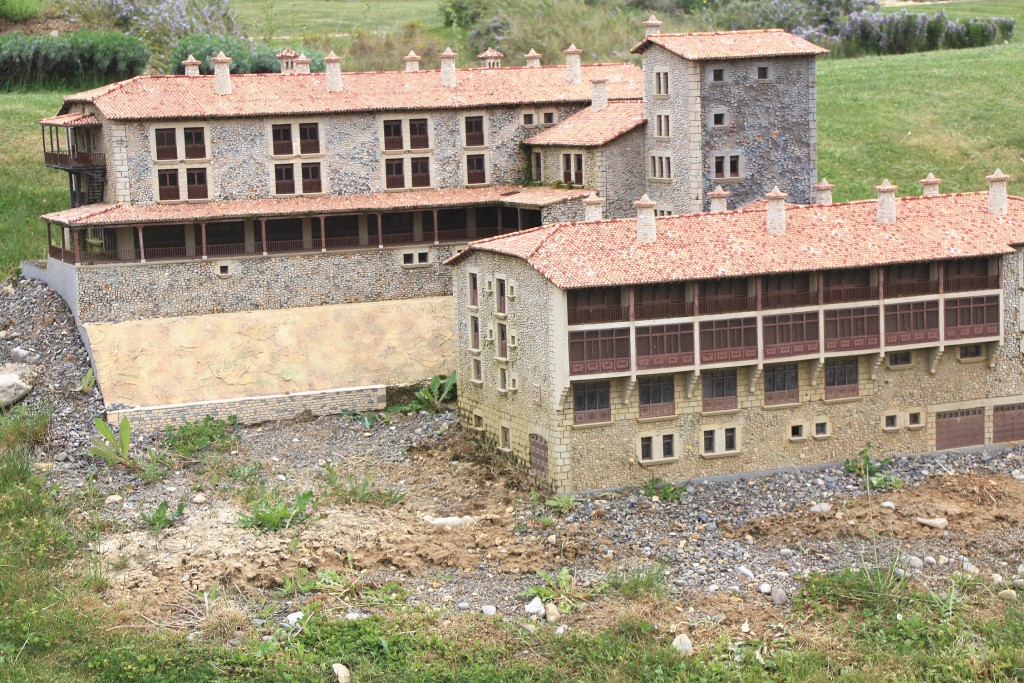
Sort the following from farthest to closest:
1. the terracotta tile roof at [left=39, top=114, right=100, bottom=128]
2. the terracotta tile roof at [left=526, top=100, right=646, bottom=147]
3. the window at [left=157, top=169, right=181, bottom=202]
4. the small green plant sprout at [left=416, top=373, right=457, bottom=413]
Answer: the terracotta tile roof at [left=526, top=100, right=646, bottom=147]
the terracotta tile roof at [left=39, top=114, right=100, bottom=128]
the window at [left=157, top=169, right=181, bottom=202]
the small green plant sprout at [left=416, top=373, right=457, bottom=413]

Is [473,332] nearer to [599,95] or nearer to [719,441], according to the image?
[719,441]

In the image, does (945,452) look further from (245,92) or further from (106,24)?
(106,24)

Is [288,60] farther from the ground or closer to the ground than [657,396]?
farther from the ground

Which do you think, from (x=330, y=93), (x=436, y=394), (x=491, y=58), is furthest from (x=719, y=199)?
(x=491, y=58)

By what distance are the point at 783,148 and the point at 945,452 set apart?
555 inches

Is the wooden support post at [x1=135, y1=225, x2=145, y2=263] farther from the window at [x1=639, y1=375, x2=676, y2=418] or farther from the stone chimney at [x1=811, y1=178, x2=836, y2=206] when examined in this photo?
the stone chimney at [x1=811, y1=178, x2=836, y2=206]

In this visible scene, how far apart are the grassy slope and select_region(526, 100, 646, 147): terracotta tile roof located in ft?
45.0

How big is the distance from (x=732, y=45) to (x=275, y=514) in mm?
26182

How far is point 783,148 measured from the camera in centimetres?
6581

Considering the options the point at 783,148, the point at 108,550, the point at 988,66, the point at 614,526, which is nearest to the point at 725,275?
the point at 614,526

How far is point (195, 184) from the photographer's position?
6706 centimetres

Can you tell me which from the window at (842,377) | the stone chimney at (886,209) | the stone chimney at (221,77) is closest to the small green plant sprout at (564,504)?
the window at (842,377)

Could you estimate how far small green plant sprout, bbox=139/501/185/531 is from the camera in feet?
167

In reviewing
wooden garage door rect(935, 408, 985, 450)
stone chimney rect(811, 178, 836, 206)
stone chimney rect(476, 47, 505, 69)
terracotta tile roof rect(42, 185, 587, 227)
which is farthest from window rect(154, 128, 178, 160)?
wooden garage door rect(935, 408, 985, 450)
